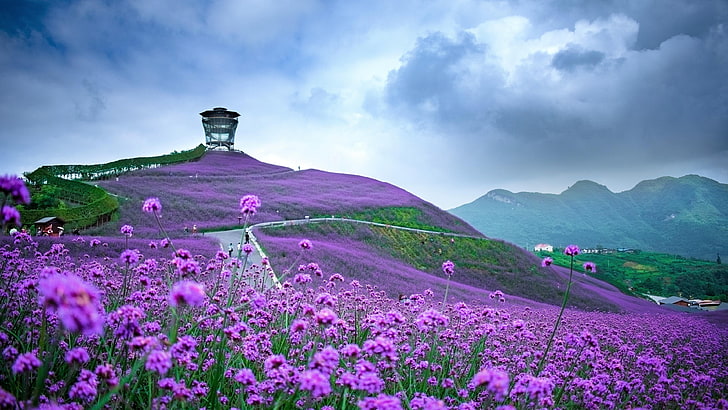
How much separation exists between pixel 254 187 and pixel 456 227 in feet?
74.0

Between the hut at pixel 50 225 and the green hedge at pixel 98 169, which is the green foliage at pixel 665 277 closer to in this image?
the hut at pixel 50 225

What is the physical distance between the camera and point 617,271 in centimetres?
5328

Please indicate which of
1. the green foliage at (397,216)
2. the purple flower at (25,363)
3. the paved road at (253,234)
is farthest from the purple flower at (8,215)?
the green foliage at (397,216)

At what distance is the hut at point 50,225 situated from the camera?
20.2m

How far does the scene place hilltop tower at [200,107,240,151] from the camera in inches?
2762

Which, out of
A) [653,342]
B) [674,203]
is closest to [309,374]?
[653,342]

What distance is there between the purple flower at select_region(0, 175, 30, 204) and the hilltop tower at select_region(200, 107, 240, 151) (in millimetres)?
72330

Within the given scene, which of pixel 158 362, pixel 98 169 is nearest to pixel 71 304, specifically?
pixel 158 362

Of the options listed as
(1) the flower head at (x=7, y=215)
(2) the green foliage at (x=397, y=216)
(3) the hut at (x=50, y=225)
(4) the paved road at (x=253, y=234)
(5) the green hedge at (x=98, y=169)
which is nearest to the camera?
(1) the flower head at (x=7, y=215)

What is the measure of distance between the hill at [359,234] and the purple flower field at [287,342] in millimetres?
345

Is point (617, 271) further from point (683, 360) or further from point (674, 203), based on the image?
point (674, 203)

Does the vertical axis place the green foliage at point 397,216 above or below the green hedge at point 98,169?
below

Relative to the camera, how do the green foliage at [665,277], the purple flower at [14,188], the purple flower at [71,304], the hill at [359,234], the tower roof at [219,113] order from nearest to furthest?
1. the purple flower at [71,304]
2. the purple flower at [14,188]
3. the hill at [359,234]
4. the green foliage at [665,277]
5. the tower roof at [219,113]

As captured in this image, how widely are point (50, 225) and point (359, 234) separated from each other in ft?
61.8
